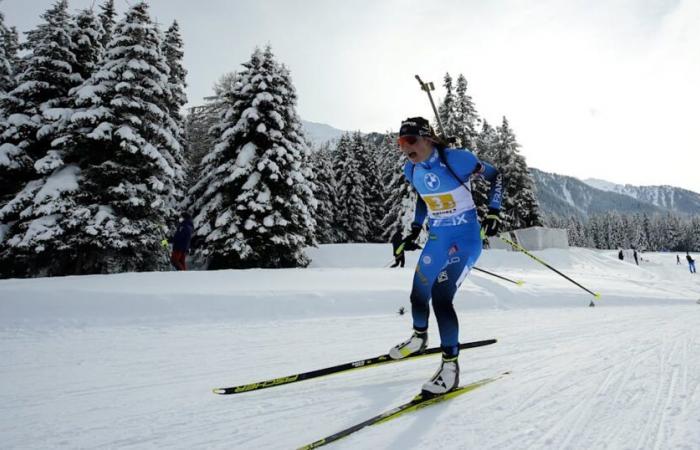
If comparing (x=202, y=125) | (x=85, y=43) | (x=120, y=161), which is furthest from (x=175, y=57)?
(x=120, y=161)

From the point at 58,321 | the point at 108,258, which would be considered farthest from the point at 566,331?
the point at 108,258

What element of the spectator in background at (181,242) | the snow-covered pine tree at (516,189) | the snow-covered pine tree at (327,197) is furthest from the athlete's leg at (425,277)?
the snow-covered pine tree at (516,189)

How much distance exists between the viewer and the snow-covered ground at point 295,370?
92.9 inches

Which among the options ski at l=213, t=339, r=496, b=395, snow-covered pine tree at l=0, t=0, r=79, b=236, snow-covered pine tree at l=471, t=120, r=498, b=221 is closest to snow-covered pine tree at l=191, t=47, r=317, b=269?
snow-covered pine tree at l=0, t=0, r=79, b=236

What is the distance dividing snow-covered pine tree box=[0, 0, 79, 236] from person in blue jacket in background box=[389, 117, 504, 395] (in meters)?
16.5

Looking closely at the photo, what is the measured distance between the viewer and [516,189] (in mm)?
35969

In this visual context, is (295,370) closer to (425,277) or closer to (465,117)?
(425,277)

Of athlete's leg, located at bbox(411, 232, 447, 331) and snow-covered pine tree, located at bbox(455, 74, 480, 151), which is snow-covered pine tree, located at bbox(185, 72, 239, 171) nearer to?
snow-covered pine tree, located at bbox(455, 74, 480, 151)

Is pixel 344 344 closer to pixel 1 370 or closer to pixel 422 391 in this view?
pixel 422 391

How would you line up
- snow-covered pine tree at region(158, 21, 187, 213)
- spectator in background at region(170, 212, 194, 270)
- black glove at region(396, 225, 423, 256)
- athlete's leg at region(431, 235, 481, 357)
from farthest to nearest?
snow-covered pine tree at region(158, 21, 187, 213) < spectator in background at region(170, 212, 194, 270) < black glove at region(396, 225, 423, 256) < athlete's leg at region(431, 235, 481, 357)

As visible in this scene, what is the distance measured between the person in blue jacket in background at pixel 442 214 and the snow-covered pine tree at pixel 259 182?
13.0m

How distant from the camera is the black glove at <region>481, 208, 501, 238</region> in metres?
3.52

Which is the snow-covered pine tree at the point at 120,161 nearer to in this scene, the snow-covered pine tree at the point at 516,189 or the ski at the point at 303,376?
the ski at the point at 303,376

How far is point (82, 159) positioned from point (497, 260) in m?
19.4
